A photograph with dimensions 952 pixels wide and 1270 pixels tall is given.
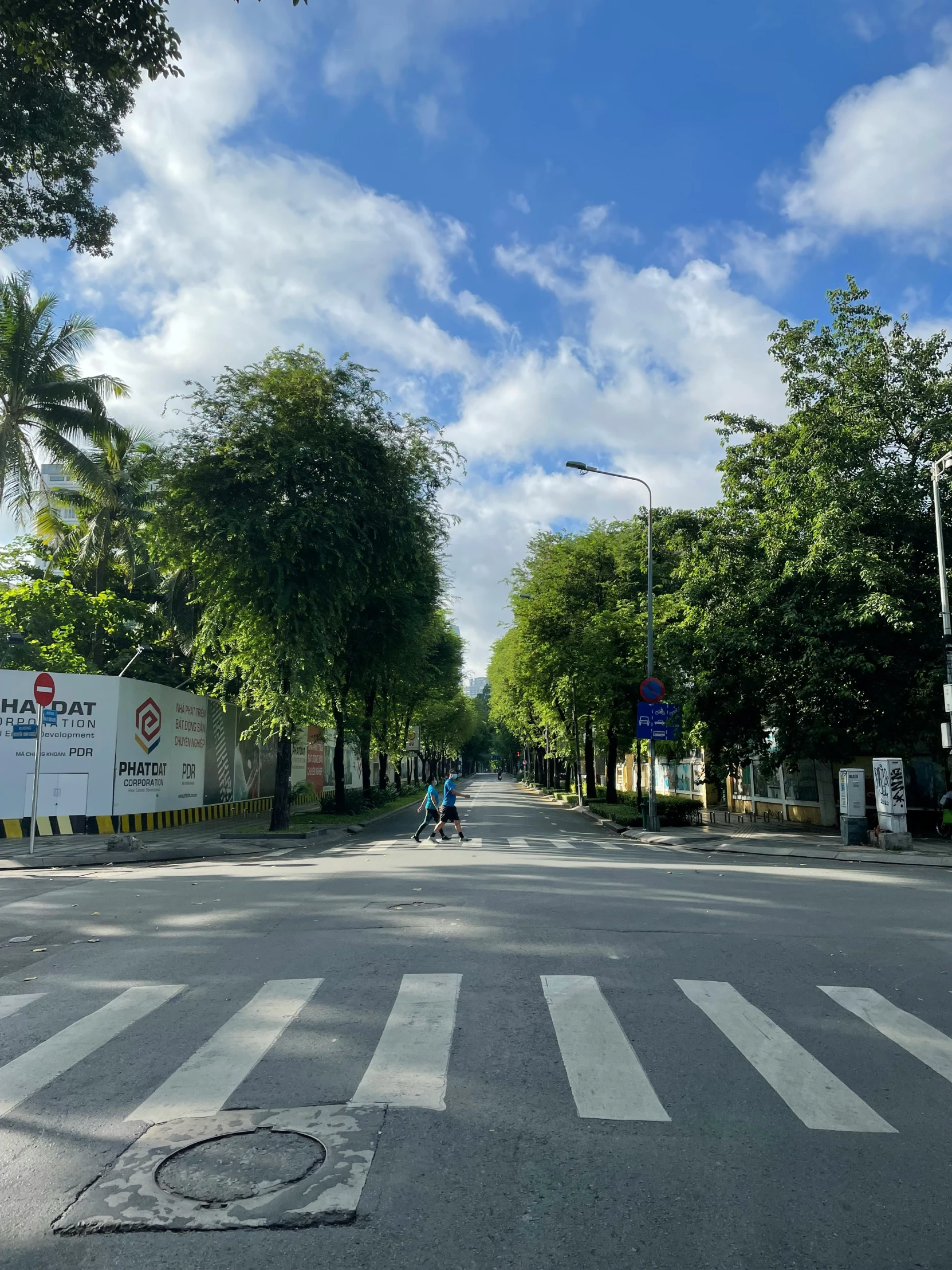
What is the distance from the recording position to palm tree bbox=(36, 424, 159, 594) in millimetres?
32219

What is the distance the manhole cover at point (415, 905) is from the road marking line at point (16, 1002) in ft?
14.2

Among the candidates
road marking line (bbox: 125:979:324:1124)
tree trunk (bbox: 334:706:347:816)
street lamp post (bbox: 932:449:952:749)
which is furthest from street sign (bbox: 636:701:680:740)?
road marking line (bbox: 125:979:324:1124)

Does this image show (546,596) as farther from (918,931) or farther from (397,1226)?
(397,1226)

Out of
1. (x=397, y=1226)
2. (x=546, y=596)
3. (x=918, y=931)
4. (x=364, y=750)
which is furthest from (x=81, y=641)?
(x=397, y=1226)

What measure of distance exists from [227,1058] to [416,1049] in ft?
3.79

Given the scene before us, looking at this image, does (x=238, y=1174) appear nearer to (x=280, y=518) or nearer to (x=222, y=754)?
(x=280, y=518)

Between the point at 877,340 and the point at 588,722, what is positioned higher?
the point at 877,340

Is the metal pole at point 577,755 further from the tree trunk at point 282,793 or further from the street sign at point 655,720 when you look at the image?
the tree trunk at point 282,793

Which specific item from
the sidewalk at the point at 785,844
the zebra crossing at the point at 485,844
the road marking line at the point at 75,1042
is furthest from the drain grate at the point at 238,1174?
the sidewalk at the point at 785,844

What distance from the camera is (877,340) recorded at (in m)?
26.0

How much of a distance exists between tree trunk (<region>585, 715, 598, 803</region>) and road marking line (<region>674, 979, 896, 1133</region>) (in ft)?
114

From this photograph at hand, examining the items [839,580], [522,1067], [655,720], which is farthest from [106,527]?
[522,1067]

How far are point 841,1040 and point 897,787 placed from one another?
16641mm

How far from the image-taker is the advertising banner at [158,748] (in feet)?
79.2
